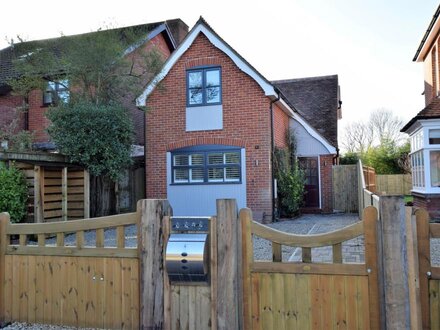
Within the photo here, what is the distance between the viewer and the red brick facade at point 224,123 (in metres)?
13.6

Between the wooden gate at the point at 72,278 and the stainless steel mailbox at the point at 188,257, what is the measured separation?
437 mm

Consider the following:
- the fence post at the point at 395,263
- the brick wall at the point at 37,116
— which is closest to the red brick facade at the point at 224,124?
the brick wall at the point at 37,116

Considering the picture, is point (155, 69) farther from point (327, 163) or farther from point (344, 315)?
point (344, 315)

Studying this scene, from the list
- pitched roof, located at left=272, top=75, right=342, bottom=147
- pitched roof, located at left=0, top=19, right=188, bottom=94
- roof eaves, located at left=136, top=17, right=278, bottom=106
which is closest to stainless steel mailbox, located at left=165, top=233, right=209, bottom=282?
roof eaves, located at left=136, top=17, right=278, bottom=106

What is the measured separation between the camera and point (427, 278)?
316 centimetres

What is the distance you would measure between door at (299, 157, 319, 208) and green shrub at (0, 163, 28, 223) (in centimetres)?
1071

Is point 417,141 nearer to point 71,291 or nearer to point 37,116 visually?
point 71,291

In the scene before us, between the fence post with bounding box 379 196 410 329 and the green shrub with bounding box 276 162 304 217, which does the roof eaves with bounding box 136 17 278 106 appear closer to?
the green shrub with bounding box 276 162 304 217

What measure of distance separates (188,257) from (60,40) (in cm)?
1184

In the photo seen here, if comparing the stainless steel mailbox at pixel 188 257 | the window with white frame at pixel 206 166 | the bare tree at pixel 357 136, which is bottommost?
the stainless steel mailbox at pixel 188 257

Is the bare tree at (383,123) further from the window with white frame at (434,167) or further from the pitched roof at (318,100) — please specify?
the window with white frame at (434,167)

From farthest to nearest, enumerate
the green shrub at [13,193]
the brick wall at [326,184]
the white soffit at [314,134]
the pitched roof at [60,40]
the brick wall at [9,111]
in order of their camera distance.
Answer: the brick wall at [9,111]
the brick wall at [326,184]
the white soffit at [314,134]
the pitched roof at [60,40]
the green shrub at [13,193]

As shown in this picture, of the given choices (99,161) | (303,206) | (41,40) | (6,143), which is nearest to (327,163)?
(303,206)

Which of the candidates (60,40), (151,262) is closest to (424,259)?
(151,262)
